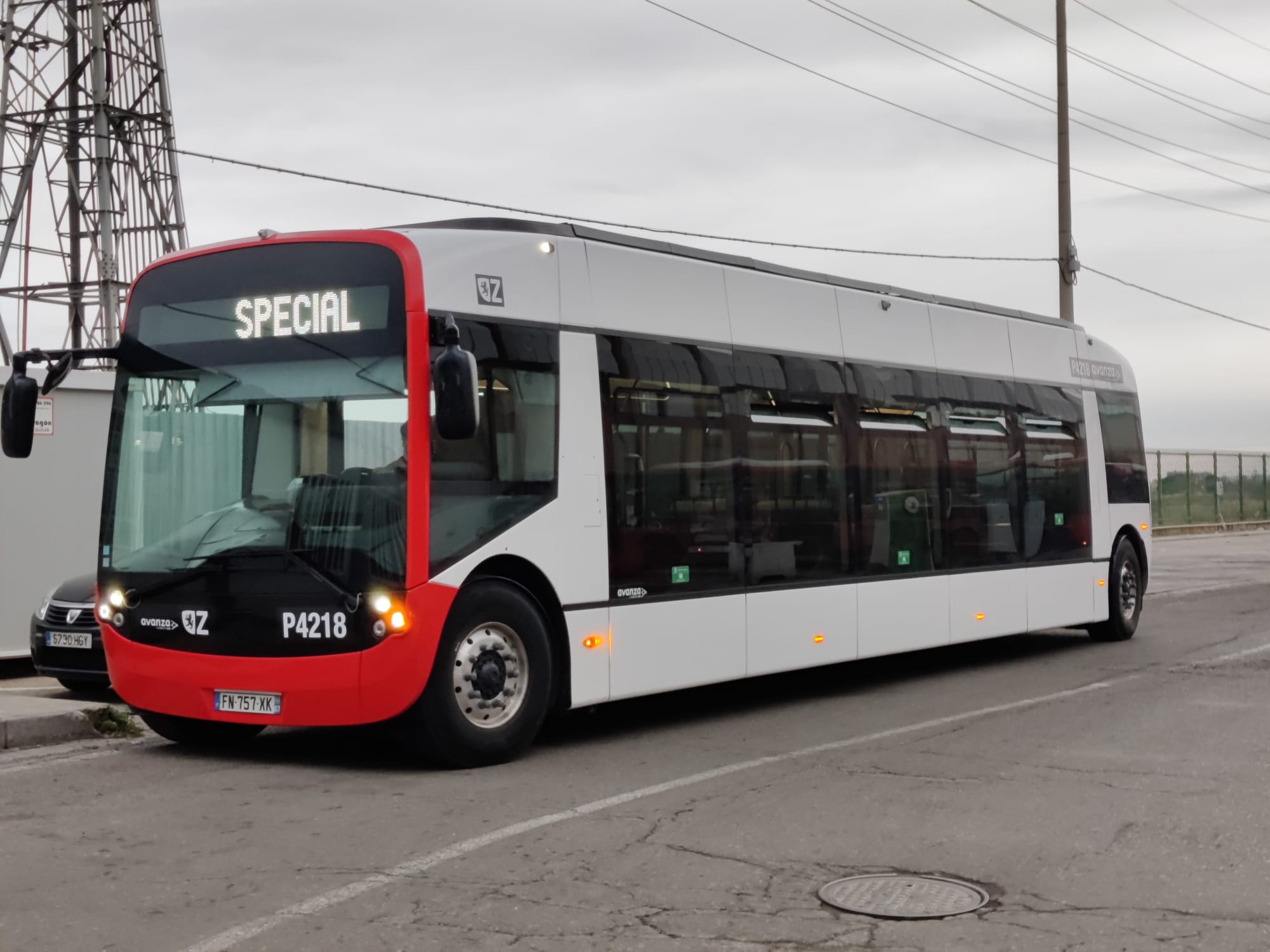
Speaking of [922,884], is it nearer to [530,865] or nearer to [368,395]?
[530,865]

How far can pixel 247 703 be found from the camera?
29.0 ft

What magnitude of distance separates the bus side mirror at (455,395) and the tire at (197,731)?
260cm

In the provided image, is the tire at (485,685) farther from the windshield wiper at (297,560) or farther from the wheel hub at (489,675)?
the windshield wiper at (297,560)

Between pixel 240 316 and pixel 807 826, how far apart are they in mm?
4515

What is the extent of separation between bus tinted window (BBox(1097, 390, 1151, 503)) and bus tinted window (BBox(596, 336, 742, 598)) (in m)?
6.97

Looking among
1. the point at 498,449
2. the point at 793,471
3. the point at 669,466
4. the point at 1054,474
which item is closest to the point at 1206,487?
the point at 1054,474

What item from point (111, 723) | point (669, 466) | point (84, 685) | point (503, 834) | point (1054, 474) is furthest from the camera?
point (1054, 474)

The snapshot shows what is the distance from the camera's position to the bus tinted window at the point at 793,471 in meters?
11.3

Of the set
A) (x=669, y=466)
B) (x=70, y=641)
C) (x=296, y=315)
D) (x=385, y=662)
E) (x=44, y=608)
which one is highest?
(x=296, y=315)

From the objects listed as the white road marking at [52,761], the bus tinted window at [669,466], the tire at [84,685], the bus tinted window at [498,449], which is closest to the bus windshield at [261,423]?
the bus tinted window at [498,449]

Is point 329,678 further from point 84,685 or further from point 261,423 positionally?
point 84,685

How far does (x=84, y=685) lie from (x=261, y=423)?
4834 mm

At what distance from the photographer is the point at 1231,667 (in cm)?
1370

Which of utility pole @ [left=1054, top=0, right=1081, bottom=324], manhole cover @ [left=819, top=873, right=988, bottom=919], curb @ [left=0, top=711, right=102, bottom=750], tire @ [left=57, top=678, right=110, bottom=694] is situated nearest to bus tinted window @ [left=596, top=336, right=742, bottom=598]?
curb @ [left=0, top=711, right=102, bottom=750]
